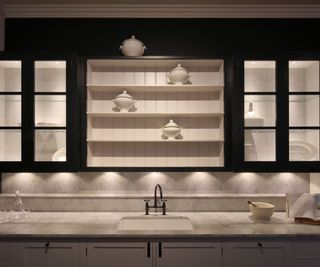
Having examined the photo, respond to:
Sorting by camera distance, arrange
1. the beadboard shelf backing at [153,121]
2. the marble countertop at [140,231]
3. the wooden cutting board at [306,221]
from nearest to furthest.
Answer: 1. the marble countertop at [140,231]
2. the wooden cutting board at [306,221]
3. the beadboard shelf backing at [153,121]

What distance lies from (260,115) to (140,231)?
1390mm

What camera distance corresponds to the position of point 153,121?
291 cm

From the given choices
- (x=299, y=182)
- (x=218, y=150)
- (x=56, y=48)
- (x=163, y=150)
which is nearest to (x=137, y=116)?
(x=163, y=150)

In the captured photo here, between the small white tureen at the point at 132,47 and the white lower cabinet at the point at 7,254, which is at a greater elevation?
the small white tureen at the point at 132,47

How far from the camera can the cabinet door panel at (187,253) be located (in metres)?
2.13

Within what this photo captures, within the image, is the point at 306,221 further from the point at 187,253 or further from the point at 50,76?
the point at 50,76

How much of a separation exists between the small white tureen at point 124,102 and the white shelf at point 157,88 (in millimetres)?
90

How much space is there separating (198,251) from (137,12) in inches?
87.1

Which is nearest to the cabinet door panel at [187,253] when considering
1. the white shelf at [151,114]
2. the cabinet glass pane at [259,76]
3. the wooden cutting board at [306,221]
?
the wooden cutting board at [306,221]

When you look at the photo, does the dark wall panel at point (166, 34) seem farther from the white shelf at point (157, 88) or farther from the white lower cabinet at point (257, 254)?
the white lower cabinet at point (257, 254)

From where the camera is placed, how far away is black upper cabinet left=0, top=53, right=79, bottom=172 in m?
2.57

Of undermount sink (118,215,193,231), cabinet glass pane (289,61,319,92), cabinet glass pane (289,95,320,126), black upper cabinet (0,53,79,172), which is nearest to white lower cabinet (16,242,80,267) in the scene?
undermount sink (118,215,193,231)

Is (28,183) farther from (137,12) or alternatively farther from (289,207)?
(289,207)

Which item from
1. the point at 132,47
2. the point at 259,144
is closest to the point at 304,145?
the point at 259,144
